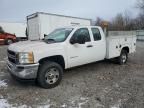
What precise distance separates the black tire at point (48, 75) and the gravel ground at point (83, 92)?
171 mm

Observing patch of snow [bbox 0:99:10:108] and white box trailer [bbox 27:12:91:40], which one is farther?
white box trailer [bbox 27:12:91:40]

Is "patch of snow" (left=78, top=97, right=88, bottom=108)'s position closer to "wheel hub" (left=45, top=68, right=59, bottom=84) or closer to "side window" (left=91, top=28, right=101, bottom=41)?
"wheel hub" (left=45, top=68, right=59, bottom=84)

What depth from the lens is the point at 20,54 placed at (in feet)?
15.4

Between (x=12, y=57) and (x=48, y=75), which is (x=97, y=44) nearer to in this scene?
(x=48, y=75)

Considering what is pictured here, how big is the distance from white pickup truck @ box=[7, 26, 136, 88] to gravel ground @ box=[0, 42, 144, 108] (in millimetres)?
481

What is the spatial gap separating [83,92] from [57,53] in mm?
1394

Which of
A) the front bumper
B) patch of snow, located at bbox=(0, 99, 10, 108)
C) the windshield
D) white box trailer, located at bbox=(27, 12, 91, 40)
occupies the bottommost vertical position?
patch of snow, located at bbox=(0, 99, 10, 108)

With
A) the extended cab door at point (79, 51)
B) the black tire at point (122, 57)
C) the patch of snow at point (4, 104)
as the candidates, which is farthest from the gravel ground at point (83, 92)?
the black tire at point (122, 57)

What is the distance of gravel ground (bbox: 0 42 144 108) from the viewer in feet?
13.7

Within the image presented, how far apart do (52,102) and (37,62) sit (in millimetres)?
1209

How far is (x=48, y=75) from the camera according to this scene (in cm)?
516

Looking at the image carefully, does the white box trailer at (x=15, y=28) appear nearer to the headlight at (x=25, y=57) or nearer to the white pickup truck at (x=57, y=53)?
the white pickup truck at (x=57, y=53)

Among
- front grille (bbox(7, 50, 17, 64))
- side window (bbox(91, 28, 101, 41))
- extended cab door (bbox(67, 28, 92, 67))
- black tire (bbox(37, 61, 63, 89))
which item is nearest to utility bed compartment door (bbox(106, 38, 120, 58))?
side window (bbox(91, 28, 101, 41))

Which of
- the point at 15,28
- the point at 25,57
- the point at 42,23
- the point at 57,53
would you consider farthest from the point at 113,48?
the point at 15,28
